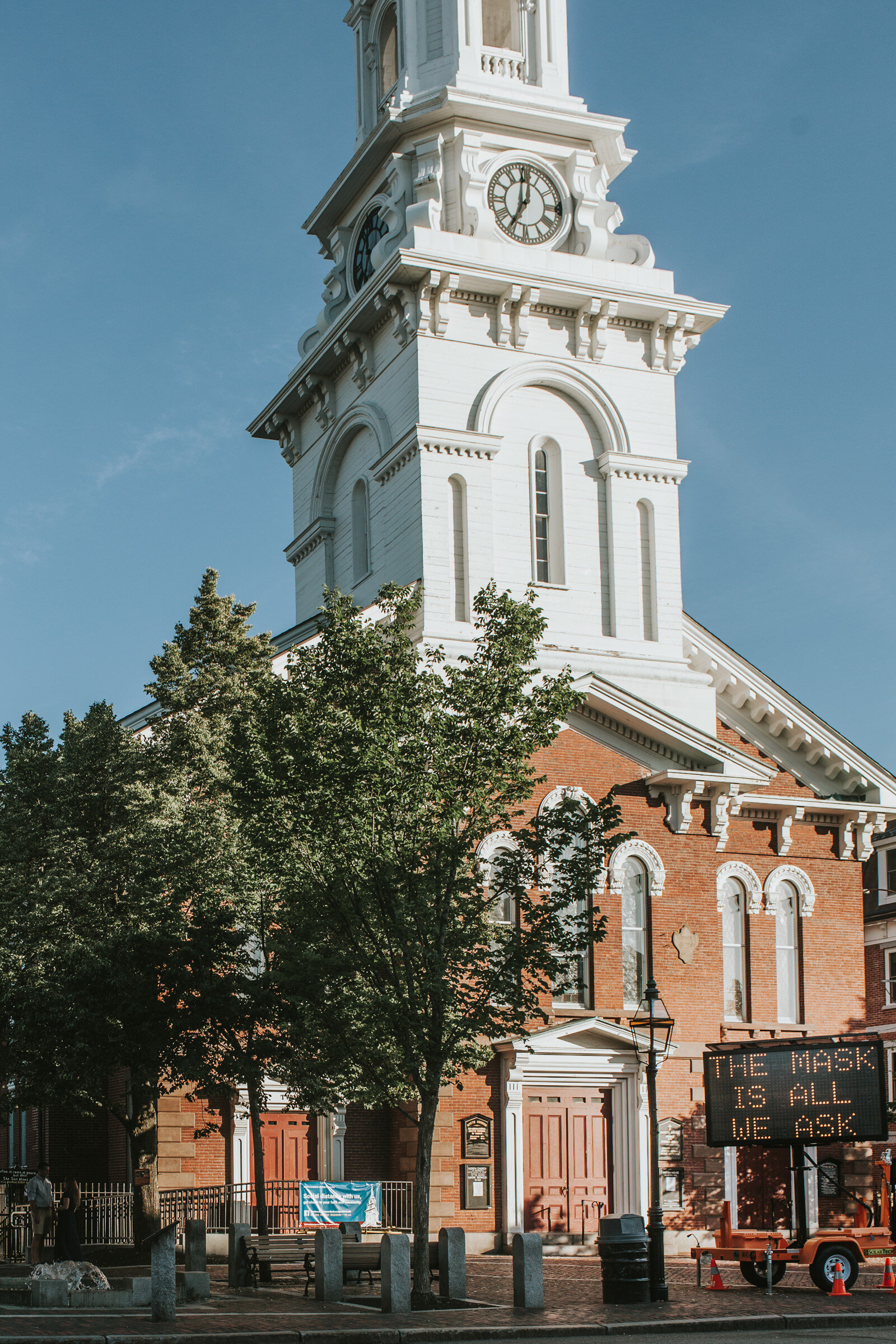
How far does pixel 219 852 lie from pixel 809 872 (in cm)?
1441

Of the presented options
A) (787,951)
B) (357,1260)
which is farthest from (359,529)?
(357,1260)

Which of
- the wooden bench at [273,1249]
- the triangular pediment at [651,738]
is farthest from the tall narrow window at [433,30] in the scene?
the wooden bench at [273,1249]

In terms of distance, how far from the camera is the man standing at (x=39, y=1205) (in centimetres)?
2539

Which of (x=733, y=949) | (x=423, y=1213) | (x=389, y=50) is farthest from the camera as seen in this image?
Answer: (x=389, y=50)

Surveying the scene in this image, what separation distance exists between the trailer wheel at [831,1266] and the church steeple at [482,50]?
89.7 feet

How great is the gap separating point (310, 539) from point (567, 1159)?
1775 cm

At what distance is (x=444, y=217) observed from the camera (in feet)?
129

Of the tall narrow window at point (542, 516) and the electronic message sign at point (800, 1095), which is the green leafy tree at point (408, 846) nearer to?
the electronic message sign at point (800, 1095)

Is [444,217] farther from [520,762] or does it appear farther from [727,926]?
[520,762]

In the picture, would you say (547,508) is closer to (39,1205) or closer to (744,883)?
(744,883)

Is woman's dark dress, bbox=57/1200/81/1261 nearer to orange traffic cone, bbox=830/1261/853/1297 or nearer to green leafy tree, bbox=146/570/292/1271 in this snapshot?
green leafy tree, bbox=146/570/292/1271

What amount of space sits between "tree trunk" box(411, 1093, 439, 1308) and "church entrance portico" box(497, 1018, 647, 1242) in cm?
935

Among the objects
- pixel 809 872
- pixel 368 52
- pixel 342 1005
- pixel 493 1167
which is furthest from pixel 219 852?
pixel 368 52

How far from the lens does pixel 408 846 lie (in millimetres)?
21266
